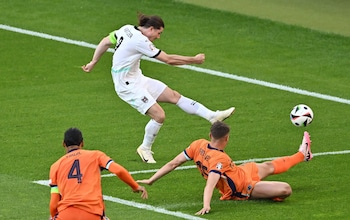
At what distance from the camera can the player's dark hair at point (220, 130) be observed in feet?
53.4

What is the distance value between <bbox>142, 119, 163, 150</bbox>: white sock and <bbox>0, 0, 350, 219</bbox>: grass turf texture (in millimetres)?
289

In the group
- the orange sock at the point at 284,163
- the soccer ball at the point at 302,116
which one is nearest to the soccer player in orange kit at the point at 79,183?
the orange sock at the point at 284,163

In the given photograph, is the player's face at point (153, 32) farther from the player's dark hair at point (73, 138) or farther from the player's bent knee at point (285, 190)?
the player's dark hair at point (73, 138)

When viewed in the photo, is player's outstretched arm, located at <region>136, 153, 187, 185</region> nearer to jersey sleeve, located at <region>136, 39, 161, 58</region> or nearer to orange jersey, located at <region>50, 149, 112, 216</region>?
orange jersey, located at <region>50, 149, 112, 216</region>

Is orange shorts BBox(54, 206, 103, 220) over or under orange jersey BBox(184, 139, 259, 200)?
under

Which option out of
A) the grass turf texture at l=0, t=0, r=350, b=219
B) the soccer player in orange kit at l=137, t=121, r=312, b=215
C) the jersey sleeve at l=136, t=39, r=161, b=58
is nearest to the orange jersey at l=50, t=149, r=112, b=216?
the grass turf texture at l=0, t=0, r=350, b=219

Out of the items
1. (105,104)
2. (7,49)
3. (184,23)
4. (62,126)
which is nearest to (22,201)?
(62,126)

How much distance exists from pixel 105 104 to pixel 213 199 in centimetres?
660

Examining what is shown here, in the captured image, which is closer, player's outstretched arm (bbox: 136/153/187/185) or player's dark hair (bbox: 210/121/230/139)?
player's dark hair (bbox: 210/121/230/139)

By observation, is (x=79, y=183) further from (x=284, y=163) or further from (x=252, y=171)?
(x=284, y=163)

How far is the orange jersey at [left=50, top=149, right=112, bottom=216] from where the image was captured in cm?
1398

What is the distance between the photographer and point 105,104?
76.3 ft

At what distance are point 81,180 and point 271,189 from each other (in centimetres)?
352

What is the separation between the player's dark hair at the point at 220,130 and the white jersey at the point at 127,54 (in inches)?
121
